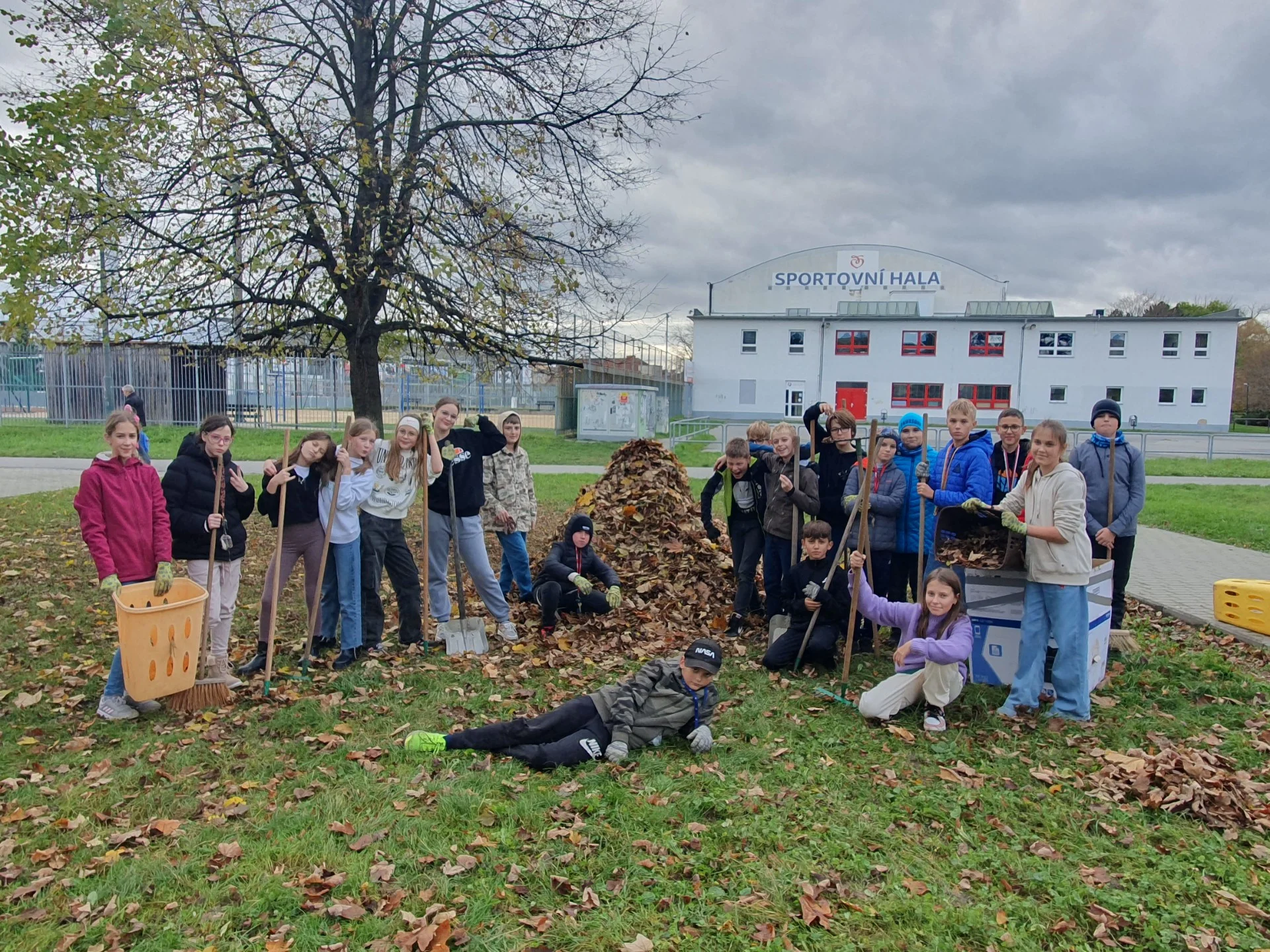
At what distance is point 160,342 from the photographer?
10.7m

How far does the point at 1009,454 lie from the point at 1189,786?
3.01 meters

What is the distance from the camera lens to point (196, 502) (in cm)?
573

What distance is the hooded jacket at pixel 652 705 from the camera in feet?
16.4

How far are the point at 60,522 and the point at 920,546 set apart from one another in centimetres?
1124

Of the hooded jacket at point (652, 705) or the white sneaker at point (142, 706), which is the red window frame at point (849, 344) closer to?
the hooded jacket at point (652, 705)

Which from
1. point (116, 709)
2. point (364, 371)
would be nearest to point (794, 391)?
point (364, 371)

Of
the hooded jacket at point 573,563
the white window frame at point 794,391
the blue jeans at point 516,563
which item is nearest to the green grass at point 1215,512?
the hooded jacket at point 573,563

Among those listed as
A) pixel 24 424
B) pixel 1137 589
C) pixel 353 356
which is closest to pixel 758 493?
pixel 1137 589

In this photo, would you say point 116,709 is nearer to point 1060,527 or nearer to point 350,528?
point 350,528

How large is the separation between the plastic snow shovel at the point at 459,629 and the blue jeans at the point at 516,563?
0.95 m

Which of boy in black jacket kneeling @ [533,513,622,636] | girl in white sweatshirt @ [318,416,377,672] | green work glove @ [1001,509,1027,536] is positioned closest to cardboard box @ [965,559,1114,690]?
green work glove @ [1001,509,1027,536]

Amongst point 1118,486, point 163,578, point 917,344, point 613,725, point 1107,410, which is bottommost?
point 613,725

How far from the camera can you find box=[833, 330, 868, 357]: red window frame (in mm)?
44344

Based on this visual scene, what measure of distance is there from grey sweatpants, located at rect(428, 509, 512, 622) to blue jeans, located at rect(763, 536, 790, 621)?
238 cm
